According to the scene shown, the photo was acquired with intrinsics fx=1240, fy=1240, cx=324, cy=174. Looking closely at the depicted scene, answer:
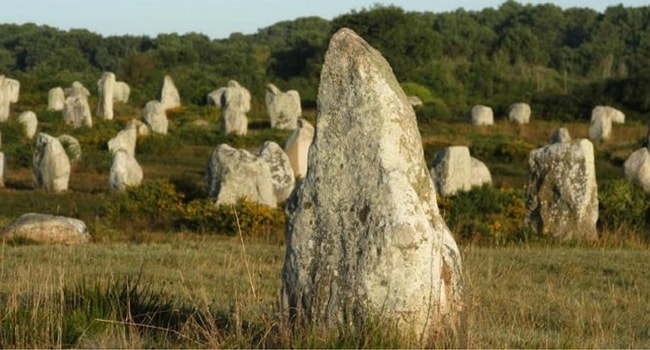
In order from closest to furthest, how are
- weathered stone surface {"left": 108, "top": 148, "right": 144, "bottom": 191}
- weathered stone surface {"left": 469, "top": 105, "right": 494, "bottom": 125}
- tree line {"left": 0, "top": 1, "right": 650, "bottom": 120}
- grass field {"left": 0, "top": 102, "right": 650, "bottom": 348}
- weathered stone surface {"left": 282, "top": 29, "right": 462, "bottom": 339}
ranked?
grass field {"left": 0, "top": 102, "right": 650, "bottom": 348}, weathered stone surface {"left": 282, "top": 29, "right": 462, "bottom": 339}, weathered stone surface {"left": 108, "top": 148, "right": 144, "bottom": 191}, weathered stone surface {"left": 469, "top": 105, "right": 494, "bottom": 125}, tree line {"left": 0, "top": 1, "right": 650, "bottom": 120}

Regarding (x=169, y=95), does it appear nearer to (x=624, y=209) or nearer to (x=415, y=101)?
(x=415, y=101)

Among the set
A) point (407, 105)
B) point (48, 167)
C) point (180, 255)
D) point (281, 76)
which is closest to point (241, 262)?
point (180, 255)

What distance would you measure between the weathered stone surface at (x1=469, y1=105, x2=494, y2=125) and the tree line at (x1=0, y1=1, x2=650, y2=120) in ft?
5.57

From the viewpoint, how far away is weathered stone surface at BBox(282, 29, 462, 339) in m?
6.70

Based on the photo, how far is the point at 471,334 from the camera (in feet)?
20.8

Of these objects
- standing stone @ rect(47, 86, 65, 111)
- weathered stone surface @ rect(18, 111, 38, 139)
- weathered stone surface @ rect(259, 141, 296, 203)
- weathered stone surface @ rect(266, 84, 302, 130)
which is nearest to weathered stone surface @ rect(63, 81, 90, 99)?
standing stone @ rect(47, 86, 65, 111)

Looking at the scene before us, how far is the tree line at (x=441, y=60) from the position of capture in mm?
52656

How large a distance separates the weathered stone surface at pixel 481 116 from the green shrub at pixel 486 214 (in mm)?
22734

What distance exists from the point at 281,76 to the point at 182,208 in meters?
47.4

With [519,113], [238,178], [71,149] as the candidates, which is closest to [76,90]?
[519,113]

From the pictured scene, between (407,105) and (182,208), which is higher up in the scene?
(407,105)

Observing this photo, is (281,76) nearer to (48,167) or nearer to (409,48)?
(409,48)

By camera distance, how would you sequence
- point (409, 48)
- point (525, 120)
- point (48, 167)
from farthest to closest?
point (409, 48) < point (525, 120) < point (48, 167)

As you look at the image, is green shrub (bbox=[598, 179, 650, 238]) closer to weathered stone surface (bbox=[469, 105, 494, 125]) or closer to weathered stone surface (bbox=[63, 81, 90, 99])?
weathered stone surface (bbox=[469, 105, 494, 125])
